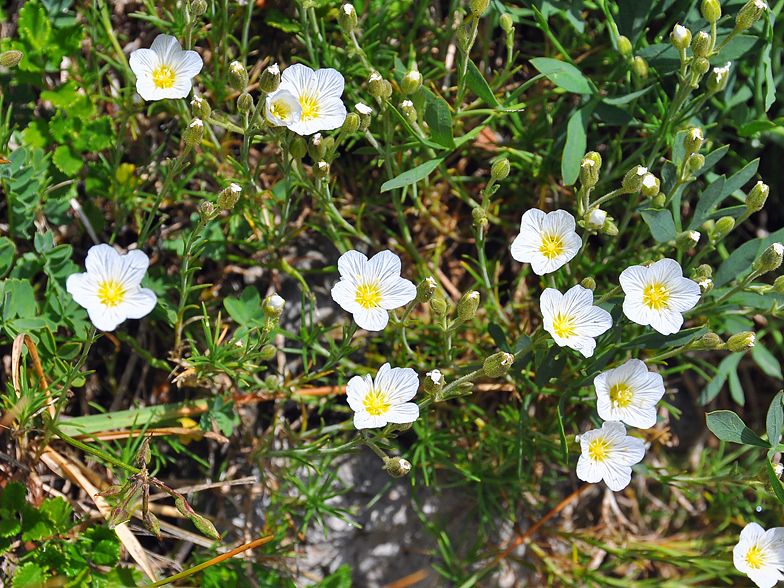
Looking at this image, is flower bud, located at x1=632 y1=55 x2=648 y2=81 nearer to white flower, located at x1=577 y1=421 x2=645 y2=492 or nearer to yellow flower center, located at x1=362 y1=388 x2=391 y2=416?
white flower, located at x1=577 y1=421 x2=645 y2=492

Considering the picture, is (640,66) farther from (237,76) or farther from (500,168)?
(237,76)

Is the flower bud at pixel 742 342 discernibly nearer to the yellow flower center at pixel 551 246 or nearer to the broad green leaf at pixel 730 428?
the broad green leaf at pixel 730 428

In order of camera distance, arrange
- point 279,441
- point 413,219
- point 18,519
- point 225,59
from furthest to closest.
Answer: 1. point 413,219
2. point 279,441
3. point 225,59
4. point 18,519

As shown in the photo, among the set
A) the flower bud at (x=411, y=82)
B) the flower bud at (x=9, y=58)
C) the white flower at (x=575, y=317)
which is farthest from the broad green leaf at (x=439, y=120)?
the flower bud at (x=9, y=58)

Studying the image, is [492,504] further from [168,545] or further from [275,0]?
[275,0]

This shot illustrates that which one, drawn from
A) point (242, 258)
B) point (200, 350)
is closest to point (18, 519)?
point (200, 350)

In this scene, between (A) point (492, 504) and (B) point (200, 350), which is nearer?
(B) point (200, 350)

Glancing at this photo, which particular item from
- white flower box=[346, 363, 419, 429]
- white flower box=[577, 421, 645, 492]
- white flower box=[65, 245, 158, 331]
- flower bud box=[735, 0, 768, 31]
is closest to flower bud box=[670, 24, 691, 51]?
flower bud box=[735, 0, 768, 31]
